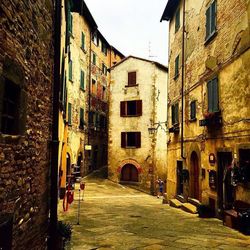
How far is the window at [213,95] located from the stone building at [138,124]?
14301 millimetres

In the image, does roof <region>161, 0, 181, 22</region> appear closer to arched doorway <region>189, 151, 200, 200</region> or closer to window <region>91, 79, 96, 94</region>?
arched doorway <region>189, 151, 200, 200</region>

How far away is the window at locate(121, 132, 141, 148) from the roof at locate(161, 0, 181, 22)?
1038cm

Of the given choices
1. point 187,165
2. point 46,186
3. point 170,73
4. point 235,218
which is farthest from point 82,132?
point 46,186

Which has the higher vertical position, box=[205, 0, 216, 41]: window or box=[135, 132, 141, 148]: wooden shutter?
box=[205, 0, 216, 41]: window

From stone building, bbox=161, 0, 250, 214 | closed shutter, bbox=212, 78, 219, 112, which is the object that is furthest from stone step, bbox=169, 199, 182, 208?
closed shutter, bbox=212, 78, 219, 112

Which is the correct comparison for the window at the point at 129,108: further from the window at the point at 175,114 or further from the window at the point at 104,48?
the window at the point at 175,114

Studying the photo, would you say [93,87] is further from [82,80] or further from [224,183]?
[224,183]

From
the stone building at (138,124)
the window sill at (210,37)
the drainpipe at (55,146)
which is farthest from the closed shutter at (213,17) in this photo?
the stone building at (138,124)

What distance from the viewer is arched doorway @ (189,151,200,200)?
1402cm

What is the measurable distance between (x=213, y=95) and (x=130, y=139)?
52.3 ft

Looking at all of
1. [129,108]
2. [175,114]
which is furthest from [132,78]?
[175,114]

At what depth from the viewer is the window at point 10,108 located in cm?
421

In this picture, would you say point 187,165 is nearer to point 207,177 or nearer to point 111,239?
point 207,177

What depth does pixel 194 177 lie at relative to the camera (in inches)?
565
